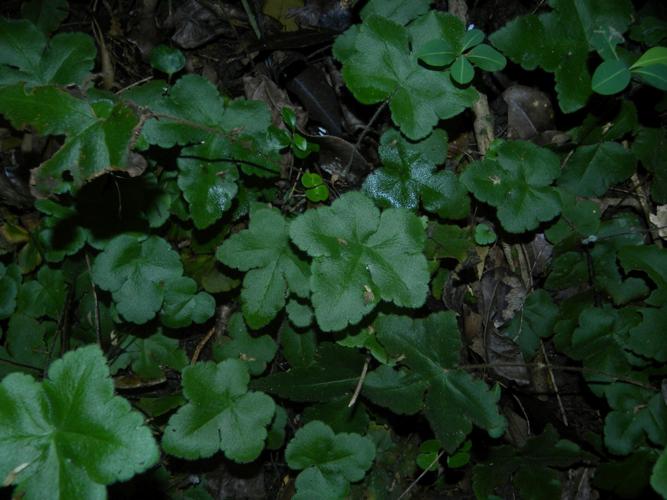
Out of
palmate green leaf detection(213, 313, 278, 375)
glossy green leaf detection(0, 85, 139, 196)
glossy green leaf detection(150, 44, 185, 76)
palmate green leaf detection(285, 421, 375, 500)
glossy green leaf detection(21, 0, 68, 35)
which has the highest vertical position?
glossy green leaf detection(21, 0, 68, 35)

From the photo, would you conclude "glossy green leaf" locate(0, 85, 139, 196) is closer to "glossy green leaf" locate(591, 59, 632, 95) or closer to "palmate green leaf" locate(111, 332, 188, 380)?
"palmate green leaf" locate(111, 332, 188, 380)

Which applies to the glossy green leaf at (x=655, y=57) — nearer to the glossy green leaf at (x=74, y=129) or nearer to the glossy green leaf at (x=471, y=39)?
the glossy green leaf at (x=471, y=39)

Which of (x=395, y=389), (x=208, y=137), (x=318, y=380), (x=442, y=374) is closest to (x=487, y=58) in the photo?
(x=208, y=137)

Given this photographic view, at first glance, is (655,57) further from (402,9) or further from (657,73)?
(402,9)

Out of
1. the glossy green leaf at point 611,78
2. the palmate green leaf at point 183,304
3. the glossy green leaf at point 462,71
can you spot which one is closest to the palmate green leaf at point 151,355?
the palmate green leaf at point 183,304

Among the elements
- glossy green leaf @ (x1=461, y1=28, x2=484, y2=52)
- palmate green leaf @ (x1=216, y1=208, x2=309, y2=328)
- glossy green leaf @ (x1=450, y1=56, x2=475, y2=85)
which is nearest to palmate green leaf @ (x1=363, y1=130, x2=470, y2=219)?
glossy green leaf @ (x1=450, y1=56, x2=475, y2=85)

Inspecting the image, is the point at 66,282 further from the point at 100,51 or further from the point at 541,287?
the point at 541,287

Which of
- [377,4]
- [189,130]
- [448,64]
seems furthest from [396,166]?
[189,130]
